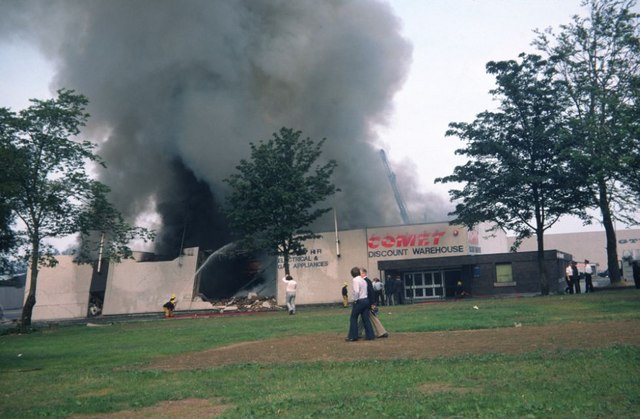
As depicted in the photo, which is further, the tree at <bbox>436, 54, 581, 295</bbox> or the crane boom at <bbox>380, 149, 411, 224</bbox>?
the crane boom at <bbox>380, 149, 411, 224</bbox>

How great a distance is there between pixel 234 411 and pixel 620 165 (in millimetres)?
24628

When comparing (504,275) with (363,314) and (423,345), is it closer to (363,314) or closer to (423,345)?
(363,314)

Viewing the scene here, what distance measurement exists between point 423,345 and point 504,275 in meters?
37.5

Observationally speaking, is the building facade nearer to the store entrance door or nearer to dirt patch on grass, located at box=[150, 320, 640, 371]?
the store entrance door

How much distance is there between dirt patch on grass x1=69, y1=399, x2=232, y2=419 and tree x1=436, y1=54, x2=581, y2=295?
105 ft

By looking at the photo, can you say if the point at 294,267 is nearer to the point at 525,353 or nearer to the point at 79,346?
the point at 79,346

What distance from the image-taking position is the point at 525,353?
1015 cm

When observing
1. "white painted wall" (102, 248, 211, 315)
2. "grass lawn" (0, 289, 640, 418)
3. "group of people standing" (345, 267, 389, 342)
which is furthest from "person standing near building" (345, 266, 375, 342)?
"white painted wall" (102, 248, 211, 315)

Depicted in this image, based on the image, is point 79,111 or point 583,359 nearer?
point 583,359

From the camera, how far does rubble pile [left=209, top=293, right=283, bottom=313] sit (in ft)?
158

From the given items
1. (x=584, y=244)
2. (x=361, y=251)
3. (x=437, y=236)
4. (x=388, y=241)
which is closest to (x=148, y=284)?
(x=361, y=251)

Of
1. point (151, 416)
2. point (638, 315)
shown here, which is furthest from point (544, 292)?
point (151, 416)

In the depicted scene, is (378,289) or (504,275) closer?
(378,289)

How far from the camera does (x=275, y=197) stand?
36.8m
